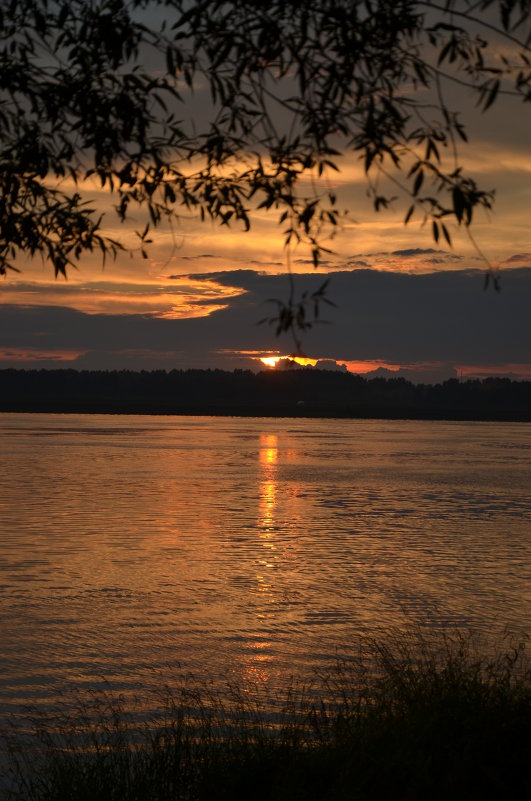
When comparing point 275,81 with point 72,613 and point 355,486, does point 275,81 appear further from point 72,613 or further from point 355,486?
point 355,486

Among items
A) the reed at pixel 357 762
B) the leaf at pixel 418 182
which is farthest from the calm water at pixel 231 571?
the leaf at pixel 418 182

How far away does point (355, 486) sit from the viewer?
2336 inches

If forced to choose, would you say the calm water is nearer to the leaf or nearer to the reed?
the reed

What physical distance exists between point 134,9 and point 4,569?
→ 20.2m

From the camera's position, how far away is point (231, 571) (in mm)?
28203

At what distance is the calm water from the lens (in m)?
18.5

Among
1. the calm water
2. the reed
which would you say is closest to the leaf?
the reed

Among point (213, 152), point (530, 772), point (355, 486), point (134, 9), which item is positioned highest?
point (134, 9)

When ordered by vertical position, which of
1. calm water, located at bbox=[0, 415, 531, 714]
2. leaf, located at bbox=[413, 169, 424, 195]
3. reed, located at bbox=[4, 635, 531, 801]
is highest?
leaf, located at bbox=[413, 169, 424, 195]

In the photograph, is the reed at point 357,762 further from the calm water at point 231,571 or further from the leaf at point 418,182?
the calm water at point 231,571

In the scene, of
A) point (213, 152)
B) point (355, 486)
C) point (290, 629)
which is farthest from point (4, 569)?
point (355, 486)

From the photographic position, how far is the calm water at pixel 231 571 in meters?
18.5

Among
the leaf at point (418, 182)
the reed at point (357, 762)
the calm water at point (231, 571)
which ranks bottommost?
the calm water at point (231, 571)

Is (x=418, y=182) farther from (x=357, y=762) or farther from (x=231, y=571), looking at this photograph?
(x=231, y=571)
